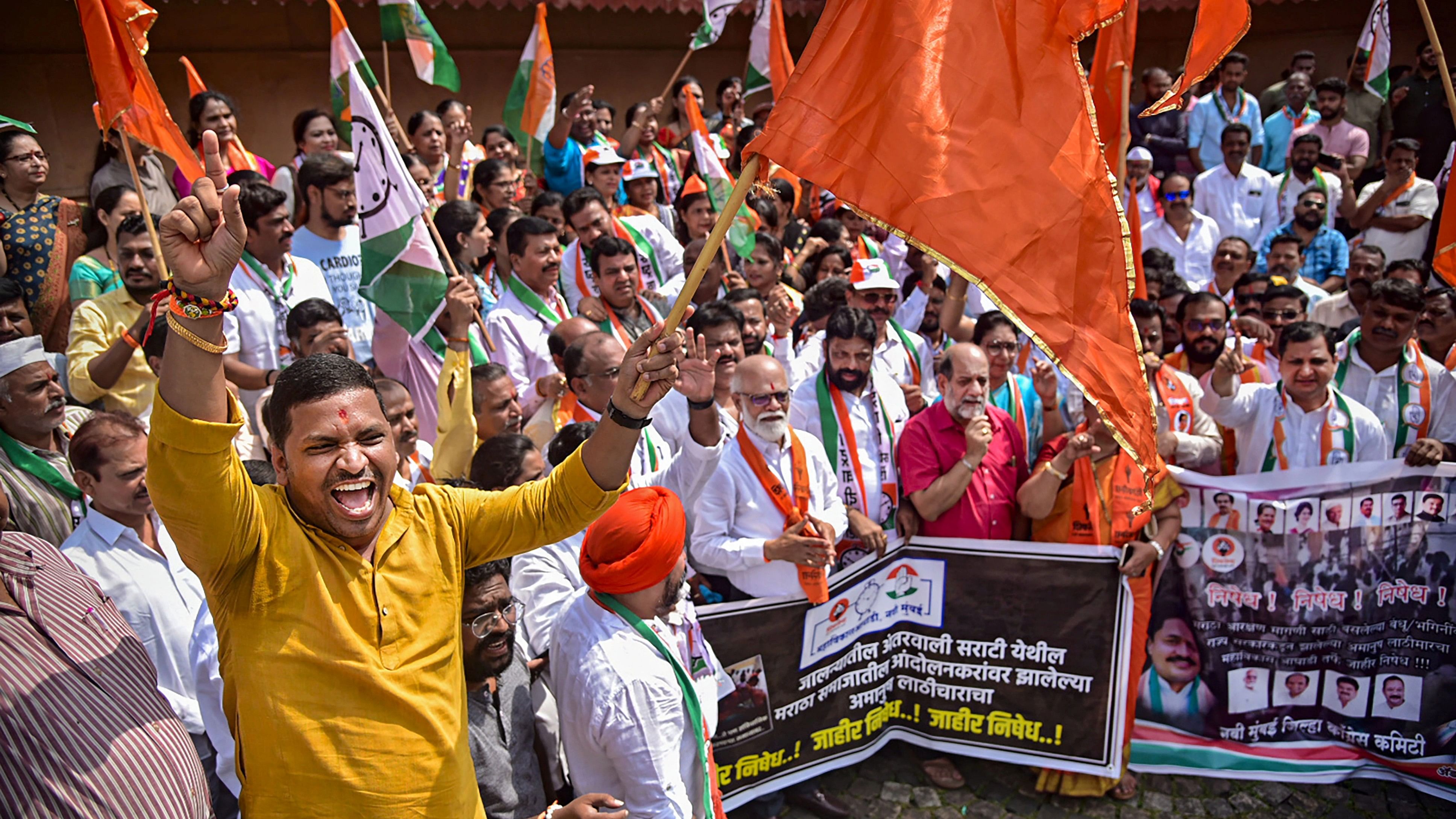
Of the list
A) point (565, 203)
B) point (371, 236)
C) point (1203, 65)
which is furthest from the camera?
point (565, 203)

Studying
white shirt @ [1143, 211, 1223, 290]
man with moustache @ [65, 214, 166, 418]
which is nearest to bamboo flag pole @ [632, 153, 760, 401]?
man with moustache @ [65, 214, 166, 418]

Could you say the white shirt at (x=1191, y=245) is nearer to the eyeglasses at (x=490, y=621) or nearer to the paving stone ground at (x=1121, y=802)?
the paving stone ground at (x=1121, y=802)

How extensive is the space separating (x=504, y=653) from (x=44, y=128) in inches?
417

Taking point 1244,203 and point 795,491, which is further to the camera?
point 1244,203

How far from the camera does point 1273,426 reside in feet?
18.8

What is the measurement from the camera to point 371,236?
4793 mm

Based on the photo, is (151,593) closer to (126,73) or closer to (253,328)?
(253,328)

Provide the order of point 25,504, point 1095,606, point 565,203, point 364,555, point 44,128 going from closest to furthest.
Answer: point 364,555 < point 25,504 < point 1095,606 < point 565,203 < point 44,128

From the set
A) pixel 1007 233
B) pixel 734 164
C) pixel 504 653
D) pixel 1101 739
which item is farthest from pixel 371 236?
pixel 734 164

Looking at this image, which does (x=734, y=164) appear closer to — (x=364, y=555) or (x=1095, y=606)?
(x=1095, y=606)

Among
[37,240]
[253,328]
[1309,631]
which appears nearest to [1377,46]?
[1309,631]

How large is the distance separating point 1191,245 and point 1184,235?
0.42 ft

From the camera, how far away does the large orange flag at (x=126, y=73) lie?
4.24 m

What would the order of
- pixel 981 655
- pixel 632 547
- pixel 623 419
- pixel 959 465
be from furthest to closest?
pixel 981 655, pixel 959 465, pixel 632 547, pixel 623 419
